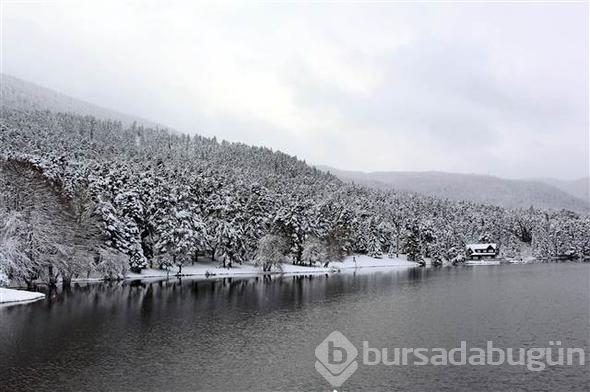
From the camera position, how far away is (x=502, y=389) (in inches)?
1258

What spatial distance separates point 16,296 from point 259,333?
3101 cm

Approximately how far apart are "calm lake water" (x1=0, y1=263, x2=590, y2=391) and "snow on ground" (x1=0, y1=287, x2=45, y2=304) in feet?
9.46

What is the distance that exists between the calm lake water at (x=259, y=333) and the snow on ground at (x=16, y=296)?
288 cm

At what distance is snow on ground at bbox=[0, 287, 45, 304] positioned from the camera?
5819 cm

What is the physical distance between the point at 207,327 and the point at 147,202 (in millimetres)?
50826

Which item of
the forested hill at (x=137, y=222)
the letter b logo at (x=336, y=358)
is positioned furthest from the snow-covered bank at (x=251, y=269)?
the letter b logo at (x=336, y=358)

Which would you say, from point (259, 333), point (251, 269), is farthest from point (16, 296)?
point (251, 269)

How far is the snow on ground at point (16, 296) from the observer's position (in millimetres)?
58188

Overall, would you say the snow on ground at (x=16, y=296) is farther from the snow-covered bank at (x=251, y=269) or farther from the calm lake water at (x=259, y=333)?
the snow-covered bank at (x=251, y=269)

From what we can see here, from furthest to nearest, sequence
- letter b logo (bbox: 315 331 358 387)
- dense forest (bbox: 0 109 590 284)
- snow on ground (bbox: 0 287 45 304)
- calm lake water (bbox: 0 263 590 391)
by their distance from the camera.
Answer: dense forest (bbox: 0 109 590 284) < snow on ground (bbox: 0 287 45 304) < letter b logo (bbox: 315 331 358 387) < calm lake water (bbox: 0 263 590 391)

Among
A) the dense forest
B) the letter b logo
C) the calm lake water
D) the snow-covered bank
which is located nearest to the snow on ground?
the calm lake water

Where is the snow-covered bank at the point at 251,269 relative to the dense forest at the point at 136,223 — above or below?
below

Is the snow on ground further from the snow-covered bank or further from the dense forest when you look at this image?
the snow-covered bank

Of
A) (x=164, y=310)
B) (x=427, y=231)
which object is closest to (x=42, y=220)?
(x=164, y=310)
